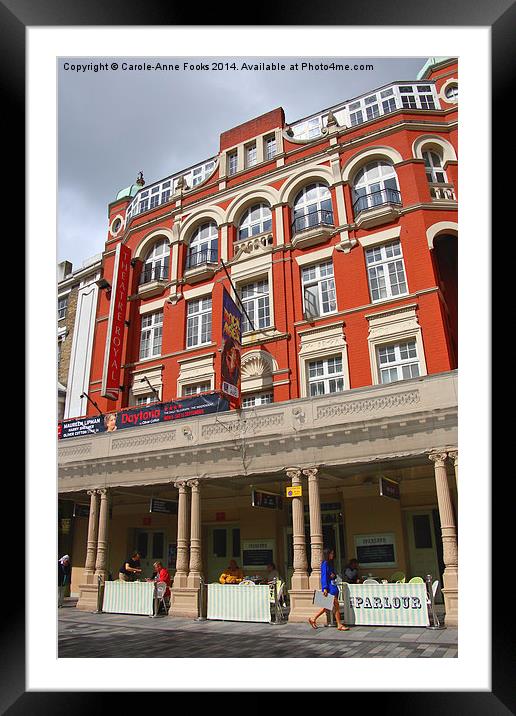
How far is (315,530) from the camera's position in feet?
42.3


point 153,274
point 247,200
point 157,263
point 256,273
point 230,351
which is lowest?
point 230,351

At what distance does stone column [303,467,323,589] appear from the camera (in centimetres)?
1240

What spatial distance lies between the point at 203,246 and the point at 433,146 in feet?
30.8

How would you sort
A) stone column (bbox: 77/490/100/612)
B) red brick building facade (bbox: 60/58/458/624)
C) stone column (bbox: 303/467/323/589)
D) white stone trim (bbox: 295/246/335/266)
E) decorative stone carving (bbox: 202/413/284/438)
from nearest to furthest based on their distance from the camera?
1. stone column (bbox: 303/467/323/589)
2. red brick building facade (bbox: 60/58/458/624)
3. decorative stone carving (bbox: 202/413/284/438)
4. stone column (bbox: 77/490/100/612)
5. white stone trim (bbox: 295/246/335/266)

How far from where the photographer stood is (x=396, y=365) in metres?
16.3

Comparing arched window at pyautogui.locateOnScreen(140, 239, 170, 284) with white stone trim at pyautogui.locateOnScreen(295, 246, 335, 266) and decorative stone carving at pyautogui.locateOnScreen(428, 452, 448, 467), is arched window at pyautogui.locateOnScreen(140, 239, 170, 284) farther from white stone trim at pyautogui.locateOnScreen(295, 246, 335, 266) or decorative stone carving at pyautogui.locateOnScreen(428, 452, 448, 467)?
decorative stone carving at pyautogui.locateOnScreen(428, 452, 448, 467)

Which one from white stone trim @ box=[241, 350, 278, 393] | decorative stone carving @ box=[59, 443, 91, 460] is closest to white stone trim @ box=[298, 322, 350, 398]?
white stone trim @ box=[241, 350, 278, 393]

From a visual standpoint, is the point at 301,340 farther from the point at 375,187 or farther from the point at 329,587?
the point at 329,587

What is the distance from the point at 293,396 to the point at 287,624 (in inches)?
289

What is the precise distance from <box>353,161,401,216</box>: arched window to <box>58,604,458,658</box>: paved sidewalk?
13231 mm

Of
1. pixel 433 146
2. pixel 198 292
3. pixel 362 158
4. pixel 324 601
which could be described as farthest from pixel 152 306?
pixel 324 601

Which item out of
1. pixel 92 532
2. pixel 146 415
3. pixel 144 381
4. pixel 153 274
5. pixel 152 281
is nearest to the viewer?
pixel 92 532
